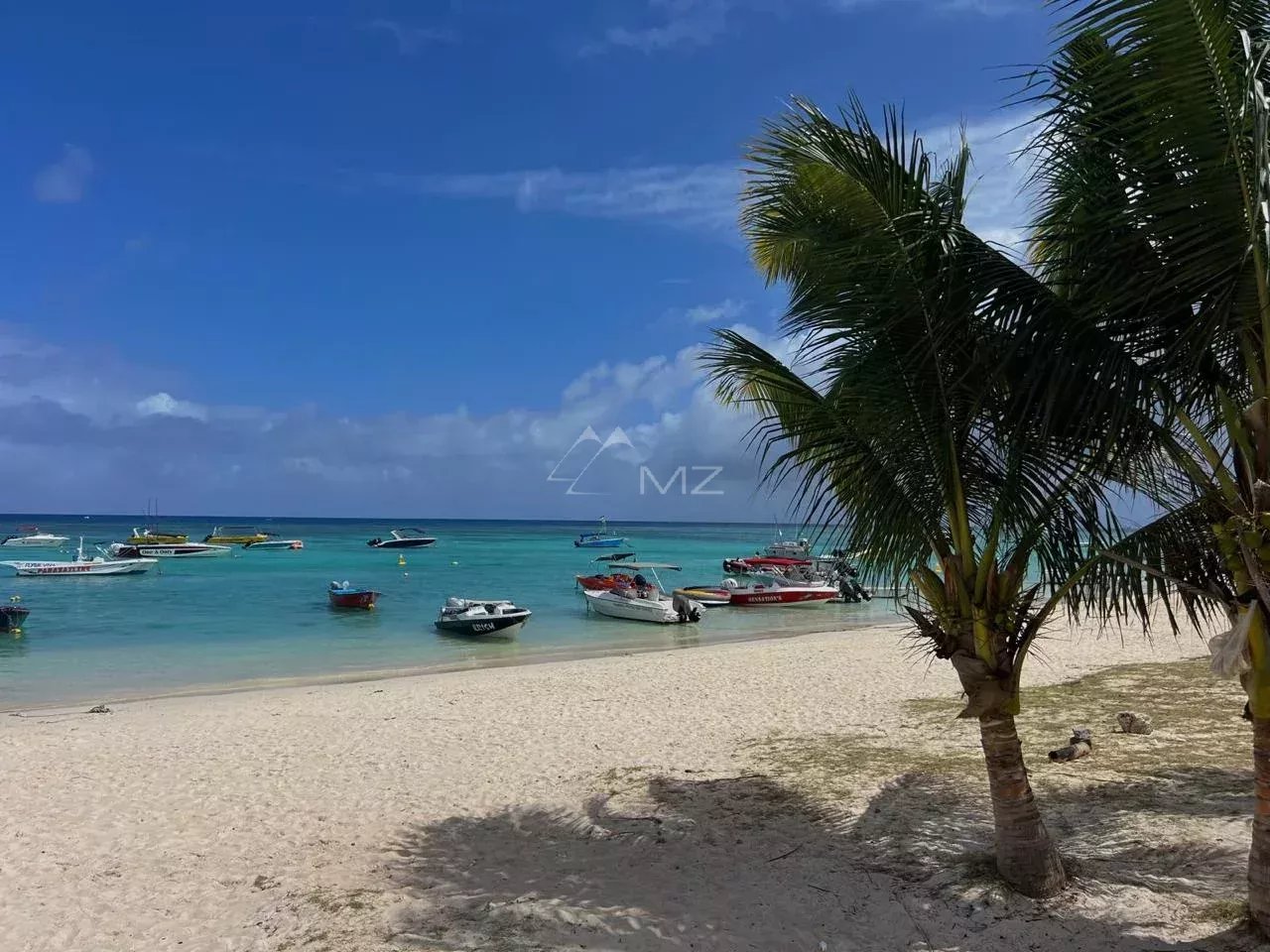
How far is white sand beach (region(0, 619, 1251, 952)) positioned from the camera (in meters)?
4.66

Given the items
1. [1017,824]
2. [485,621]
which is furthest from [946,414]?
[485,621]

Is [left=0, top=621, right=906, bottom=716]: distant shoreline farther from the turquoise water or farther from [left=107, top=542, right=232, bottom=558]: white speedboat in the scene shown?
[left=107, top=542, right=232, bottom=558]: white speedboat

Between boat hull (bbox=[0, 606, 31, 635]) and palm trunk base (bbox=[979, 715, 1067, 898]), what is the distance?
987 inches

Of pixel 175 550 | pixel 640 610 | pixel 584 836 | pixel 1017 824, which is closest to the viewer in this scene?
pixel 1017 824

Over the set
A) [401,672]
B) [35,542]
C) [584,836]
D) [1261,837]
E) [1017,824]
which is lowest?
[401,672]

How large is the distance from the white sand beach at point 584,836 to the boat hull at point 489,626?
37.9 ft

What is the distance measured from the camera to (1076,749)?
297 inches

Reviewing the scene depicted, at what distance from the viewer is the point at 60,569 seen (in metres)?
40.4

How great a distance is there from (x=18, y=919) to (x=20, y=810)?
2733mm

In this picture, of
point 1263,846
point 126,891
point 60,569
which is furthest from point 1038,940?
point 60,569

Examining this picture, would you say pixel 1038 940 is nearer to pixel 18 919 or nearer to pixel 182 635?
pixel 18 919

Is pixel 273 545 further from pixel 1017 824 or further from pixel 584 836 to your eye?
pixel 1017 824

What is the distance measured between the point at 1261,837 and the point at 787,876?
2563 mm

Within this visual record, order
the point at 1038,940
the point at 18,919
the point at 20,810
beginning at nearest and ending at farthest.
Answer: the point at 1038,940, the point at 18,919, the point at 20,810
